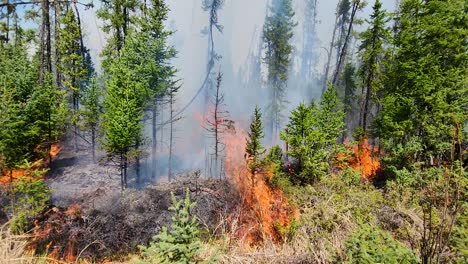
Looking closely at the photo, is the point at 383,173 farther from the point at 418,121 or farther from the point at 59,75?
the point at 59,75

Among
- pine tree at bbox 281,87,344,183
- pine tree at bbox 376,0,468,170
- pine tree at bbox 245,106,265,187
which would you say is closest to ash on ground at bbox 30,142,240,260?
pine tree at bbox 245,106,265,187

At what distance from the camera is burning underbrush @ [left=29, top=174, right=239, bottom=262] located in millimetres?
17047

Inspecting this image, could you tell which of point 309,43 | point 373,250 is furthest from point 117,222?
point 309,43

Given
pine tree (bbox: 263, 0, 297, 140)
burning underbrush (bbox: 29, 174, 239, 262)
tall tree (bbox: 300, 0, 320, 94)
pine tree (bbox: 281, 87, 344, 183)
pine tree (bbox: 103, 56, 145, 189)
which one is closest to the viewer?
burning underbrush (bbox: 29, 174, 239, 262)

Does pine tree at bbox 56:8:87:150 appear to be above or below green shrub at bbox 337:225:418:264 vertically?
above

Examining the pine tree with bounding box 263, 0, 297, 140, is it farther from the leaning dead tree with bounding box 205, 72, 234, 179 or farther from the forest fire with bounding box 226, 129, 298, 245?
the forest fire with bounding box 226, 129, 298, 245

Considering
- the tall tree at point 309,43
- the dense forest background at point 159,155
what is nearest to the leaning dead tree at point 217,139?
the dense forest background at point 159,155

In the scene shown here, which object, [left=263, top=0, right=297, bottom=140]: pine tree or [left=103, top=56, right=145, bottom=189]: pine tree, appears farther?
[left=263, top=0, right=297, bottom=140]: pine tree

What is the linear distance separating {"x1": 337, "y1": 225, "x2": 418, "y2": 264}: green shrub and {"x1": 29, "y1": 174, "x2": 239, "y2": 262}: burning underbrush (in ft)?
37.4

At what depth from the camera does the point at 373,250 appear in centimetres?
328

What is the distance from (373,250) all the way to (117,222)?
19790 millimetres

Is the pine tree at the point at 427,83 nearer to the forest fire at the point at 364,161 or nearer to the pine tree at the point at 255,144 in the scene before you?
the forest fire at the point at 364,161

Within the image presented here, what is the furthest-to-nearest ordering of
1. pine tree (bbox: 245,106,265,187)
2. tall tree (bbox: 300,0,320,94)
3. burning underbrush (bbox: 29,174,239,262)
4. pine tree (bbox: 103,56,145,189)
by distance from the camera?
tall tree (bbox: 300,0,320,94), pine tree (bbox: 245,106,265,187), pine tree (bbox: 103,56,145,189), burning underbrush (bbox: 29,174,239,262)

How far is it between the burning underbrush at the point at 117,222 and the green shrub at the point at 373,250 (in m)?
11.4
